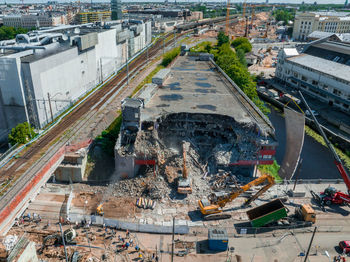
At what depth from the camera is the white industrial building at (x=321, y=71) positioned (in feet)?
237

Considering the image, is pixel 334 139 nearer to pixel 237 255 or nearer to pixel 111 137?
pixel 237 255

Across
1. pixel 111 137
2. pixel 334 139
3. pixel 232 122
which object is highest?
pixel 232 122

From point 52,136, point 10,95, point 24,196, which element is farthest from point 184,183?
point 10,95

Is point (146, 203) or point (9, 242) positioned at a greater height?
point (9, 242)

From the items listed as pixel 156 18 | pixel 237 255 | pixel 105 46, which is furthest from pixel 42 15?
pixel 237 255

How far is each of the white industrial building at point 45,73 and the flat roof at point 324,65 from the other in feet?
203

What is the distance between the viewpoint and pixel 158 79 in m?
63.7

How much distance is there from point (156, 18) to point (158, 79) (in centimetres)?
14347

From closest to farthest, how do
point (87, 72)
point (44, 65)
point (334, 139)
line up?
point (44, 65) → point (334, 139) → point (87, 72)

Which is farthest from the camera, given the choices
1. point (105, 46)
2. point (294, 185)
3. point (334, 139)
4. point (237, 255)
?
point (105, 46)

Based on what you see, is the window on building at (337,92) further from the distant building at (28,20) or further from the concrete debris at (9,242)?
the distant building at (28,20)

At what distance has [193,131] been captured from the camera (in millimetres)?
50219

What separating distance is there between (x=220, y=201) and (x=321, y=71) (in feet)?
196

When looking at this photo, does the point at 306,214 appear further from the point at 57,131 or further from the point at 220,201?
the point at 57,131
